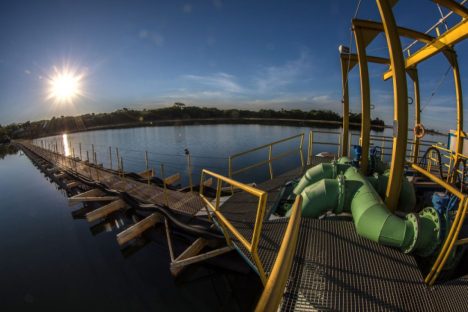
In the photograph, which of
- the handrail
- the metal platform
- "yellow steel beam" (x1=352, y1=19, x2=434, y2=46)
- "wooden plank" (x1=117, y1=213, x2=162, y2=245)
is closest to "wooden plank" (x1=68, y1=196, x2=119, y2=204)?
Result: "wooden plank" (x1=117, y1=213, x2=162, y2=245)

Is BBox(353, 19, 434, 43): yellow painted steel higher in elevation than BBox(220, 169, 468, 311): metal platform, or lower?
higher

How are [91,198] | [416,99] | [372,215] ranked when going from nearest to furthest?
[372,215]
[416,99]
[91,198]

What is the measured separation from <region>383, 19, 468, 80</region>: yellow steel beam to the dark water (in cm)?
841

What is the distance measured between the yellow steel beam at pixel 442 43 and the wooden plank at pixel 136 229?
10.5m

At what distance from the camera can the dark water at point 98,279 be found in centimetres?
571

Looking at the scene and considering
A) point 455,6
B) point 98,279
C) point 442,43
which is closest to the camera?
point 455,6

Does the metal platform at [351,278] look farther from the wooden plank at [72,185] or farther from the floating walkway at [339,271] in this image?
the wooden plank at [72,185]

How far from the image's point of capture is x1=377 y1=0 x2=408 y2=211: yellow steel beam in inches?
163

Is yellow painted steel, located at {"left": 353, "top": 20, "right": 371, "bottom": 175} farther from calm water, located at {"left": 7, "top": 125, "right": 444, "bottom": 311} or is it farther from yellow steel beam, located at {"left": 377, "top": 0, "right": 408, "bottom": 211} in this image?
calm water, located at {"left": 7, "top": 125, "right": 444, "bottom": 311}

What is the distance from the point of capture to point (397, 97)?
13.6 ft

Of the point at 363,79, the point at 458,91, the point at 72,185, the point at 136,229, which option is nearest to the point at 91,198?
the point at 136,229

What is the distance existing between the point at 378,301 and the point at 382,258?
0.85m

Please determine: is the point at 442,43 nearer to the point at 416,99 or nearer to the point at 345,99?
the point at 345,99

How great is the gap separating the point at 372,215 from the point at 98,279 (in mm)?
7741
